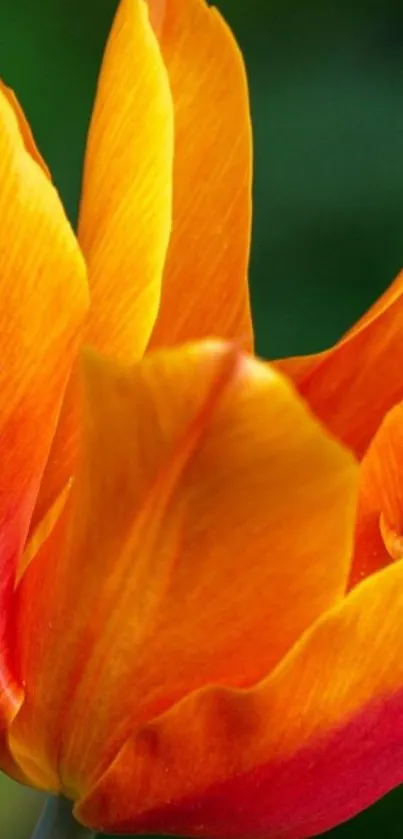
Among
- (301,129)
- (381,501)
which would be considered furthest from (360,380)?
(301,129)

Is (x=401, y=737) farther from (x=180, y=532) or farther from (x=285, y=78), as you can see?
(x=285, y=78)

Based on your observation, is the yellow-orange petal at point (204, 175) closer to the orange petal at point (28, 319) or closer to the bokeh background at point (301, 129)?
the orange petal at point (28, 319)

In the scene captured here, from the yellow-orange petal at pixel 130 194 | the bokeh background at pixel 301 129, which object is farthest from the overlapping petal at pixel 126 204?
the bokeh background at pixel 301 129

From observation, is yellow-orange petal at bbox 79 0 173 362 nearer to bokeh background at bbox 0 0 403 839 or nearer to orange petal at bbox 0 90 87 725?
orange petal at bbox 0 90 87 725

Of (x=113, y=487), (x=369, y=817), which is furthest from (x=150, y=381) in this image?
(x=369, y=817)

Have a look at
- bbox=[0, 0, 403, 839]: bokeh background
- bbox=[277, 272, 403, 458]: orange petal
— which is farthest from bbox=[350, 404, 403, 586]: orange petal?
bbox=[0, 0, 403, 839]: bokeh background

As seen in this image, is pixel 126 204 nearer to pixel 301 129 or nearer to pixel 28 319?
pixel 28 319
